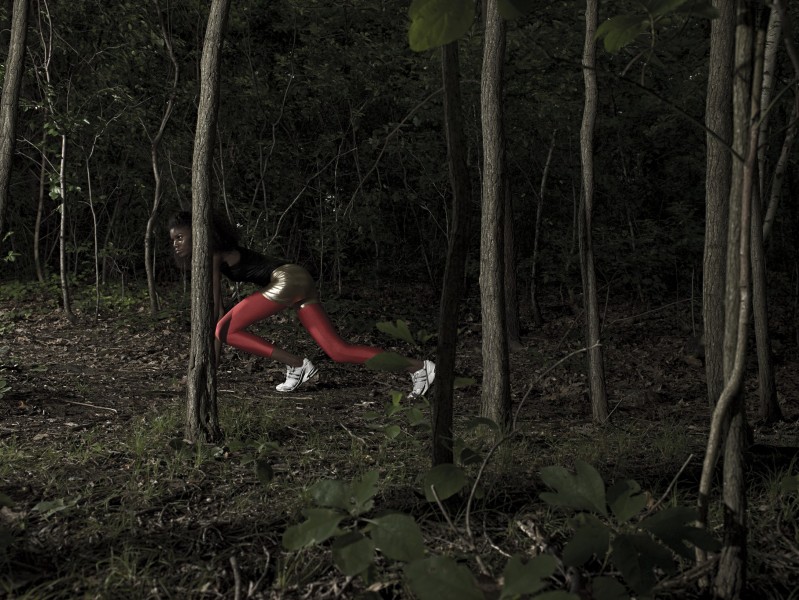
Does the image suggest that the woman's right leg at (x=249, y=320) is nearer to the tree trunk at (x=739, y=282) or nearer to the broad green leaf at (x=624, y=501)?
the broad green leaf at (x=624, y=501)

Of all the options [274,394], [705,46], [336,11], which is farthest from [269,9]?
[274,394]

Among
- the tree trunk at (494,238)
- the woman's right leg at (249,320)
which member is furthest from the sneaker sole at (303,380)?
the tree trunk at (494,238)

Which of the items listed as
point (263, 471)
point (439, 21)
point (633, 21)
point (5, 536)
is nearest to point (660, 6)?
point (633, 21)

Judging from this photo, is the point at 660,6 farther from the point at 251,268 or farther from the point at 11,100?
the point at 11,100

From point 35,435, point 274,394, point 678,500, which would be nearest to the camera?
point 678,500

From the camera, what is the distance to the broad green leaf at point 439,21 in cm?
119

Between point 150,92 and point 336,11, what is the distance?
354 cm

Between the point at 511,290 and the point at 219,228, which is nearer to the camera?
the point at 219,228

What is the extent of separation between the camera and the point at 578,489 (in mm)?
1807

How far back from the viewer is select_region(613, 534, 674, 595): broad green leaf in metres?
1.67

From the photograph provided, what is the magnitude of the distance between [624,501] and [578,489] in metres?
0.14

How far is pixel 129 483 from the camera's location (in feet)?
9.89

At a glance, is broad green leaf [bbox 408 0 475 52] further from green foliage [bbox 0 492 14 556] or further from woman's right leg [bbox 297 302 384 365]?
woman's right leg [bbox 297 302 384 365]

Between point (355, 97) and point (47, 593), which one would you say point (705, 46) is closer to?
point (355, 97)
